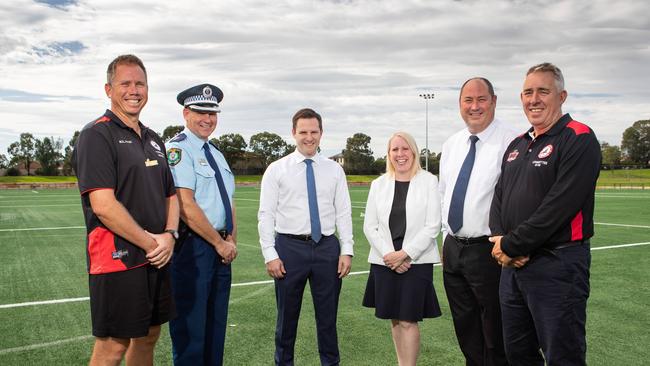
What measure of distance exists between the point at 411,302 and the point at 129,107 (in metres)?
2.51

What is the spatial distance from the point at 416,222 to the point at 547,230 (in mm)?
1202

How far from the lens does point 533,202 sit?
10.9ft

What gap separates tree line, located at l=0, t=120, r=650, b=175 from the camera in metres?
88.1

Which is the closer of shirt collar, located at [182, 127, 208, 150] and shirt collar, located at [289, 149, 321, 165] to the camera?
shirt collar, located at [182, 127, 208, 150]

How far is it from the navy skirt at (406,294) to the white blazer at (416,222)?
104 mm

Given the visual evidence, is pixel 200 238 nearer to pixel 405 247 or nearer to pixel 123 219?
pixel 123 219

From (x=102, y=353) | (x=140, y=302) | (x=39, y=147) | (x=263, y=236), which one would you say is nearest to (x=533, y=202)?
(x=263, y=236)

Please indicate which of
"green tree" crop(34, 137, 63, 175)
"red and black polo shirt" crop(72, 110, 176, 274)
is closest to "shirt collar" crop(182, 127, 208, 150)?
"red and black polo shirt" crop(72, 110, 176, 274)

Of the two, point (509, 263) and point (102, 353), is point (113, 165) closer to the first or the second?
point (102, 353)

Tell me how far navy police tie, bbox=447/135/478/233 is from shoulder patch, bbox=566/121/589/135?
2.92ft

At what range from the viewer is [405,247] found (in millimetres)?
4137

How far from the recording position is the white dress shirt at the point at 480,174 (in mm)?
3934

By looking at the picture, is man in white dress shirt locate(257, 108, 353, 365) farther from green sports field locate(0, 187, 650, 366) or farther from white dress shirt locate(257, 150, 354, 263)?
green sports field locate(0, 187, 650, 366)

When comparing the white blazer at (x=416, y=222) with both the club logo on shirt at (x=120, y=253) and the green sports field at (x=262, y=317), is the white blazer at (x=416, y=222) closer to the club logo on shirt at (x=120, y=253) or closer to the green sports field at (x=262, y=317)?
the green sports field at (x=262, y=317)
